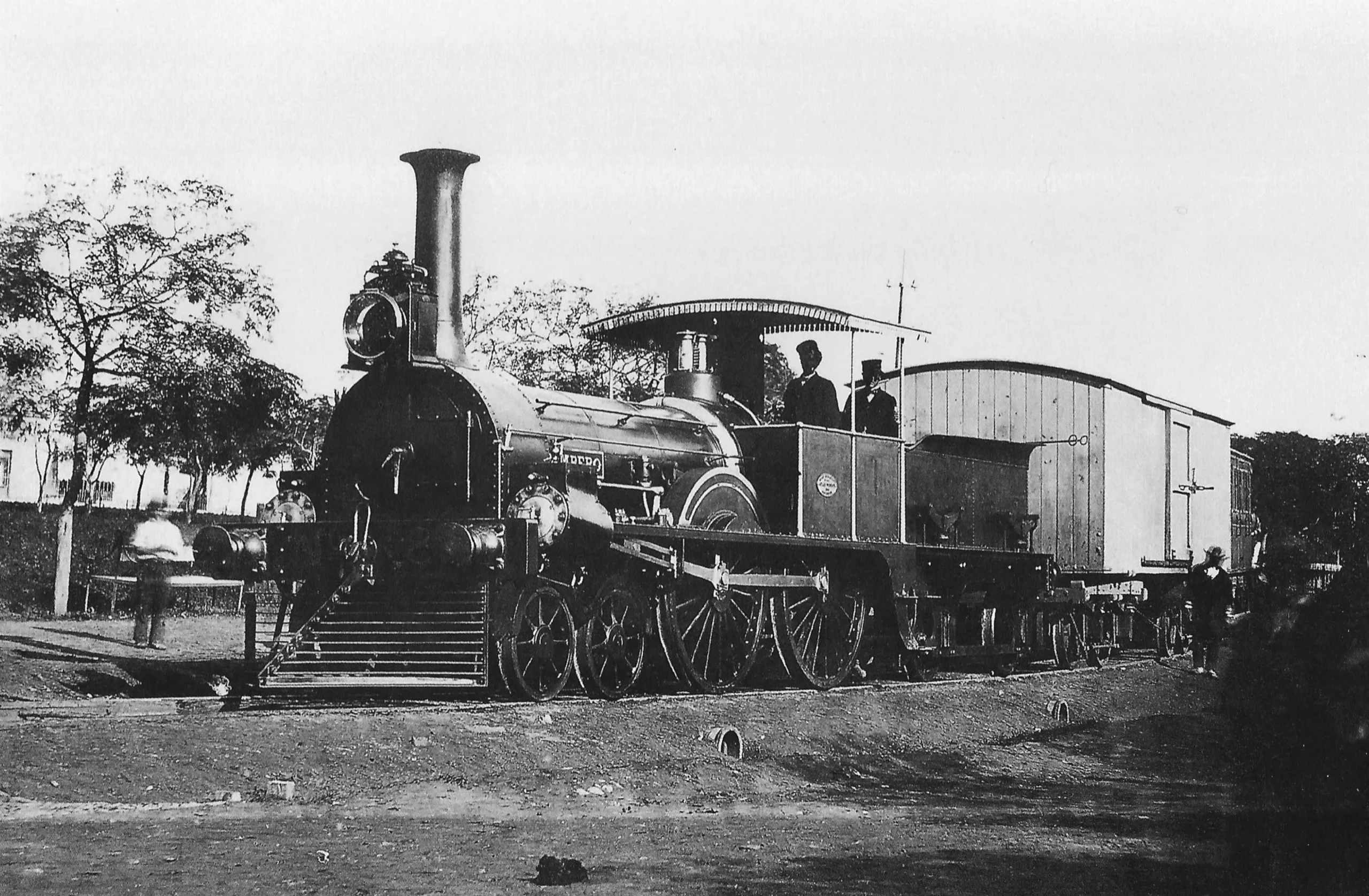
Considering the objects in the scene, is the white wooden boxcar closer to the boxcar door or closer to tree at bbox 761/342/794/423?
the boxcar door

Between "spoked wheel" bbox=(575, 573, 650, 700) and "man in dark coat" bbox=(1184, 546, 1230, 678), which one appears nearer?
A: "spoked wheel" bbox=(575, 573, 650, 700)

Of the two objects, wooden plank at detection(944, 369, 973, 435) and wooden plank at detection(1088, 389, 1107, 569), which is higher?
wooden plank at detection(944, 369, 973, 435)

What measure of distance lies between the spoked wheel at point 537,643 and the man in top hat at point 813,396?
350 centimetres

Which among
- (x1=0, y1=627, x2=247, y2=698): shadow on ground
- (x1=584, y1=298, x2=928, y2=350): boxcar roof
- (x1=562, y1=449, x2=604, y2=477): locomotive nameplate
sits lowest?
(x1=0, y1=627, x2=247, y2=698): shadow on ground

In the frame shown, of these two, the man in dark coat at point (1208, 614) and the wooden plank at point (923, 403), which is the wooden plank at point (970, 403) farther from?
the man in dark coat at point (1208, 614)

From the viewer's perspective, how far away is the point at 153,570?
53.4ft

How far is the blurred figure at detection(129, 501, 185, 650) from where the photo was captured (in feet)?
52.9

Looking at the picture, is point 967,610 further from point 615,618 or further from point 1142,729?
point 615,618

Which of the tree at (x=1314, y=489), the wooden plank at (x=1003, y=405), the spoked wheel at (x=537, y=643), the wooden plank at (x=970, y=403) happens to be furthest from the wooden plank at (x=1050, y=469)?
the spoked wheel at (x=537, y=643)

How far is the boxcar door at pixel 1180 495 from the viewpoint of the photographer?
20.2 meters

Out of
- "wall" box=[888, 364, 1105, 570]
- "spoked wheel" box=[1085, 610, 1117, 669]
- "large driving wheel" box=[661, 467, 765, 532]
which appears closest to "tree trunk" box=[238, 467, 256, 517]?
"wall" box=[888, 364, 1105, 570]

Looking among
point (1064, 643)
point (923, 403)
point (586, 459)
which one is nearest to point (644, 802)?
point (586, 459)

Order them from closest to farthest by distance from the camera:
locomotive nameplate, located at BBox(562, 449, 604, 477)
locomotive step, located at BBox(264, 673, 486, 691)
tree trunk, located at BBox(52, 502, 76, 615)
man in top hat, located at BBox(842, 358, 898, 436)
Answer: locomotive step, located at BBox(264, 673, 486, 691), locomotive nameplate, located at BBox(562, 449, 604, 477), man in top hat, located at BBox(842, 358, 898, 436), tree trunk, located at BBox(52, 502, 76, 615)

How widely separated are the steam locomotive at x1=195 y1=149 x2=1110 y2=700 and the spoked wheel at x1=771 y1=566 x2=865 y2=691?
0.9 inches
